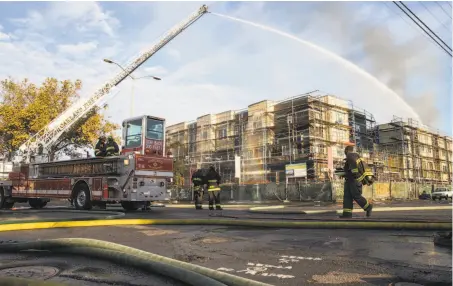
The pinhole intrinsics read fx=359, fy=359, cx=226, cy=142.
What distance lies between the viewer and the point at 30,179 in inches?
530

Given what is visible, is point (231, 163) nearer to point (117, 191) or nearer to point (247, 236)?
point (117, 191)

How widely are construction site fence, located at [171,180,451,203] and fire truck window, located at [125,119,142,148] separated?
501 inches

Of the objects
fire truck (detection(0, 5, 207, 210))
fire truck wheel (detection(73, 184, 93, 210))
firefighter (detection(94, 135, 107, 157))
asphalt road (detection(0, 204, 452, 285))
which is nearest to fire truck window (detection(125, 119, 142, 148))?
fire truck (detection(0, 5, 207, 210))

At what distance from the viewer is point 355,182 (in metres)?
8.04

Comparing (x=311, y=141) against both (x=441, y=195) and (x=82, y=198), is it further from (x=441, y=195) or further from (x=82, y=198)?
(x=82, y=198)

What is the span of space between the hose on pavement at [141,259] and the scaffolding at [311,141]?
28.1m

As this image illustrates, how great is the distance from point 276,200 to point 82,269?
22.8 metres

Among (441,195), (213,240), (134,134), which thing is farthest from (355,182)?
(441,195)

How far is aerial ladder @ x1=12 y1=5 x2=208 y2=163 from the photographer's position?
80.7 ft

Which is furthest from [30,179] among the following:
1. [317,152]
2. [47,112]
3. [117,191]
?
[317,152]

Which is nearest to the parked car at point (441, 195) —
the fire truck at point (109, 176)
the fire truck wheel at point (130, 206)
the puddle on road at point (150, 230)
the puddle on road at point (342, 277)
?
the fire truck at point (109, 176)

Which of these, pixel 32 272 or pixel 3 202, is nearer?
pixel 32 272

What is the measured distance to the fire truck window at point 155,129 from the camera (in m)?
12.1

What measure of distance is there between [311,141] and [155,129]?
2302cm
